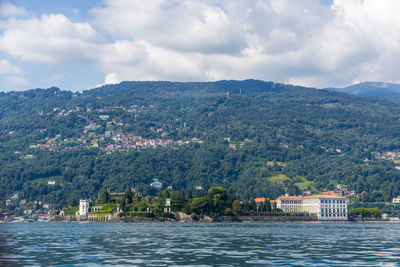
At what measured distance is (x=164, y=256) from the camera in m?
48.1

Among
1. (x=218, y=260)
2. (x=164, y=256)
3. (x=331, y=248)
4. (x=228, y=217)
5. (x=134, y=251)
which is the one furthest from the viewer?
(x=228, y=217)

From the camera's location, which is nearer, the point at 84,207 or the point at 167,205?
the point at 167,205

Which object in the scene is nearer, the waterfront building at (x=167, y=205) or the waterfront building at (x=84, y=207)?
the waterfront building at (x=167, y=205)

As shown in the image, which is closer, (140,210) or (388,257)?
(388,257)

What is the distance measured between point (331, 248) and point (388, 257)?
1012 centimetres

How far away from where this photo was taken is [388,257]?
4734cm

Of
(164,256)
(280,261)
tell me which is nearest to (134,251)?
(164,256)

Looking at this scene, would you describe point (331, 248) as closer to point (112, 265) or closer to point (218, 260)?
point (218, 260)

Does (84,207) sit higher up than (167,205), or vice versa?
(167,205)

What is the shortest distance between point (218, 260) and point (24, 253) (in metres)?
17.3

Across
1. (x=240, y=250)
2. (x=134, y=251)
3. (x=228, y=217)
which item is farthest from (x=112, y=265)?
(x=228, y=217)

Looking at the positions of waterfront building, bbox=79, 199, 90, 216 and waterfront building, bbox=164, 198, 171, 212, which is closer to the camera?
waterfront building, bbox=164, 198, 171, 212

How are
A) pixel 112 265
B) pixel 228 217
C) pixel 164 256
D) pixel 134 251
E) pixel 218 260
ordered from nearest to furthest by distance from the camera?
1. pixel 112 265
2. pixel 218 260
3. pixel 164 256
4. pixel 134 251
5. pixel 228 217

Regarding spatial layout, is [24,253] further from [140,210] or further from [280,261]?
[140,210]
